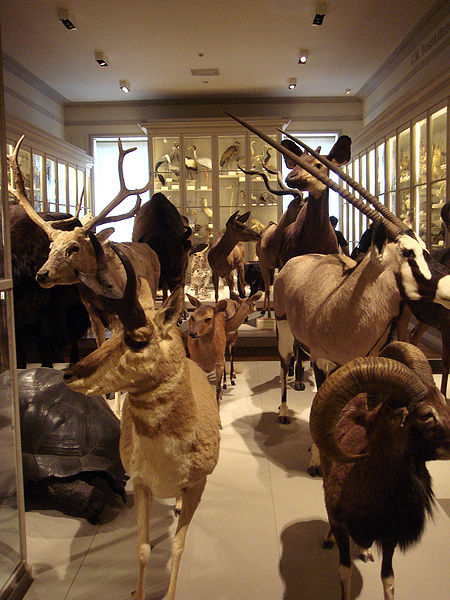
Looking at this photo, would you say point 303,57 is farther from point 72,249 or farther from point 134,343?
point 134,343

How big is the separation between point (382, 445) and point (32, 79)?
28.0ft

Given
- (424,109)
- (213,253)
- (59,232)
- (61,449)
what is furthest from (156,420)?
(424,109)

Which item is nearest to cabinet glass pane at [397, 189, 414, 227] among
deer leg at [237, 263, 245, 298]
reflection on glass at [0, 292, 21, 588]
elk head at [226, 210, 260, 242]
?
deer leg at [237, 263, 245, 298]

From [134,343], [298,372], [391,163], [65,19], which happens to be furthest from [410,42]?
[134,343]

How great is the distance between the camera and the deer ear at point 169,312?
1.56m

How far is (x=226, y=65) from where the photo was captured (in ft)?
25.4

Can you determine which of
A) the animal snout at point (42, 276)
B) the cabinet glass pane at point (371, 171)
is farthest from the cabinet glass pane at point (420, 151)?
the animal snout at point (42, 276)

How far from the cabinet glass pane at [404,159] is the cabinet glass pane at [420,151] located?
21 centimetres

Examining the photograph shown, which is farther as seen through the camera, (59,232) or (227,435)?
(227,435)

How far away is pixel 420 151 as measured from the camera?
229 inches

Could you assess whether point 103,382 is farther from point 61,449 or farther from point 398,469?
point 61,449

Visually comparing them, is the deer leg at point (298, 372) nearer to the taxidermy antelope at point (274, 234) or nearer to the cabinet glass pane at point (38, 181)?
the taxidermy antelope at point (274, 234)

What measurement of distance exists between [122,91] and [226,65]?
2.20 metres

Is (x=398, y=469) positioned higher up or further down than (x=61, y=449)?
higher up
